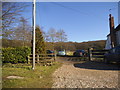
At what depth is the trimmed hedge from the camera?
435 inches

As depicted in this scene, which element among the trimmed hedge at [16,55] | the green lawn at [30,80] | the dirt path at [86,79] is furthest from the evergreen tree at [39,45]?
the dirt path at [86,79]

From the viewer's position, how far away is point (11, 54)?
11141 millimetres

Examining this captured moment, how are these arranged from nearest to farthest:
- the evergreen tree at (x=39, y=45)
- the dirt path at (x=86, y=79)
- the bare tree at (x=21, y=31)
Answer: the dirt path at (x=86, y=79) < the bare tree at (x=21, y=31) < the evergreen tree at (x=39, y=45)

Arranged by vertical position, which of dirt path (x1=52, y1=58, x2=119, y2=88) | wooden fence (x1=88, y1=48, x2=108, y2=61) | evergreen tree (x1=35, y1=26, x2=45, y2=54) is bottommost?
dirt path (x1=52, y1=58, x2=119, y2=88)

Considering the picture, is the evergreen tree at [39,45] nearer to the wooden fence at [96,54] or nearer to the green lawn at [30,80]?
the green lawn at [30,80]

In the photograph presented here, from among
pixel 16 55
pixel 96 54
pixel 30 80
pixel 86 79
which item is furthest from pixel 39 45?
pixel 86 79

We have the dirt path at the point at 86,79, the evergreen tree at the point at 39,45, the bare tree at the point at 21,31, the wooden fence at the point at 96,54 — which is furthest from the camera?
the wooden fence at the point at 96,54

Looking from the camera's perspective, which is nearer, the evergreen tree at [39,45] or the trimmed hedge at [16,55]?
the trimmed hedge at [16,55]

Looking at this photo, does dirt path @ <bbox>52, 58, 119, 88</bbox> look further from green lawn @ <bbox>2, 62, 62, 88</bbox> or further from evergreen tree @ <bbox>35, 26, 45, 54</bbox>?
evergreen tree @ <bbox>35, 26, 45, 54</bbox>

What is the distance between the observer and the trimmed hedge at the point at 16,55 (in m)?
11.0

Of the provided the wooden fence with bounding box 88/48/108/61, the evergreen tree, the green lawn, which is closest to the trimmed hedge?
the evergreen tree

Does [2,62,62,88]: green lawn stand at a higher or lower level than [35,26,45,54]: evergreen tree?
lower

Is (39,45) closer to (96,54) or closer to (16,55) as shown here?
(16,55)

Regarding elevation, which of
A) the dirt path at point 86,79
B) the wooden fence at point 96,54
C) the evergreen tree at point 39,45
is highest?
the evergreen tree at point 39,45
